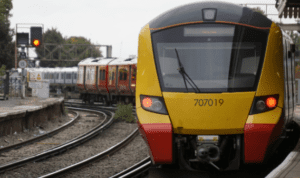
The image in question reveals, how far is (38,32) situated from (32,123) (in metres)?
5.88

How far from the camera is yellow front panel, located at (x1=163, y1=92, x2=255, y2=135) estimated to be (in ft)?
21.2

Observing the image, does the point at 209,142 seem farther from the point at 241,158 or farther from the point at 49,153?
the point at 49,153

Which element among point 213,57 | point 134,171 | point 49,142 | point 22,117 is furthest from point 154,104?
point 22,117

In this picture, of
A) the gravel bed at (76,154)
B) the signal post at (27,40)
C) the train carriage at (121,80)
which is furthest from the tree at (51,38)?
the gravel bed at (76,154)

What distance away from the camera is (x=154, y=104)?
6.71m

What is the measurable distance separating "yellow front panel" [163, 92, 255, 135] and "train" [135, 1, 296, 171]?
0.01 m

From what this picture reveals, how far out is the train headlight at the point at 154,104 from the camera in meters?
6.64

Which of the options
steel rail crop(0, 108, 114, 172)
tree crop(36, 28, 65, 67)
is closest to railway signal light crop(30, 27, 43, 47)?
steel rail crop(0, 108, 114, 172)

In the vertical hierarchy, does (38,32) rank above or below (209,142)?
above

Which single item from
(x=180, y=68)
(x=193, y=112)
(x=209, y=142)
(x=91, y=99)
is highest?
(x=180, y=68)

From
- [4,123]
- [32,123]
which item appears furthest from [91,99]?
[4,123]

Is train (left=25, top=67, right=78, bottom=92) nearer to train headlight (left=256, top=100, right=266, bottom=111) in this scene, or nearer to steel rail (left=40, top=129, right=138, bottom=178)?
steel rail (left=40, top=129, right=138, bottom=178)

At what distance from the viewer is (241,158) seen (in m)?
6.52

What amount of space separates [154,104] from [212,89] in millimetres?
822
